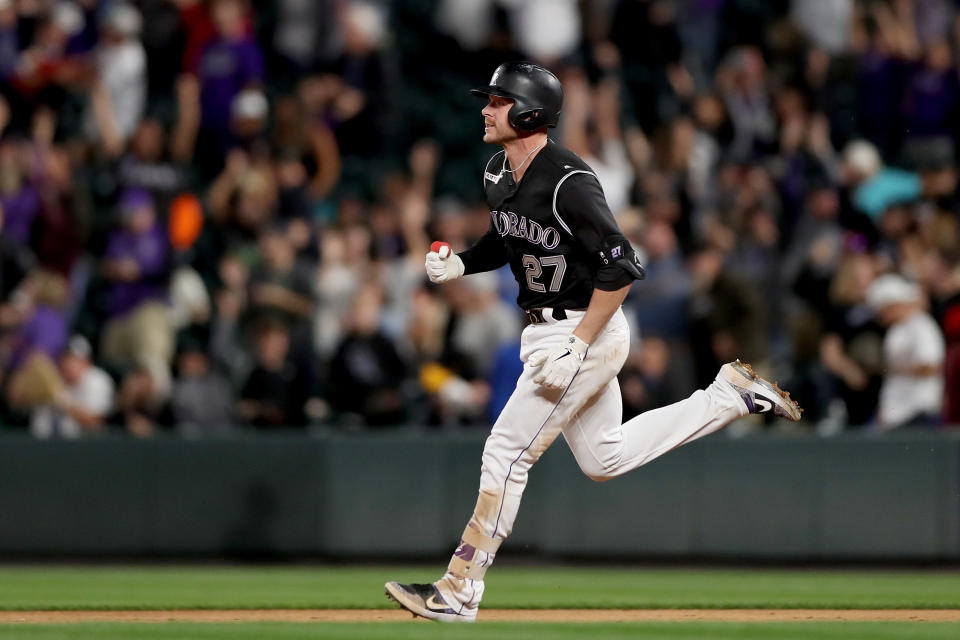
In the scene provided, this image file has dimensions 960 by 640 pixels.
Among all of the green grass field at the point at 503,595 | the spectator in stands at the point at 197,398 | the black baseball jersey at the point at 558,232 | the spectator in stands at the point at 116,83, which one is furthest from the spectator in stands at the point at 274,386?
the black baseball jersey at the point at 558,232

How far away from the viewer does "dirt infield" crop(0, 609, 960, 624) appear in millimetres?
7793

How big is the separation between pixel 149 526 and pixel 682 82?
6722mm

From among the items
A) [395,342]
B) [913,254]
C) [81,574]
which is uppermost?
[913,254]

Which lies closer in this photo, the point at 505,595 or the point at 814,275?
the point at 505,595

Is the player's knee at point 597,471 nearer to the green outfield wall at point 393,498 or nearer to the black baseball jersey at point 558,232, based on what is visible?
the black baseball jersey at point 558,232

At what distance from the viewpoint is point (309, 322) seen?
41.7 feet

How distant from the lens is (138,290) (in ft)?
43.6

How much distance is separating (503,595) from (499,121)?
3.24m

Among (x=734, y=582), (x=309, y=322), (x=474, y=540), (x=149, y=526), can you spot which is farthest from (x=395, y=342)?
(x=474, y=540)

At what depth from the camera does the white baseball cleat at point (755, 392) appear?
770 centimetres

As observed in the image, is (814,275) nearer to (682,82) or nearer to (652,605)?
(682,82)

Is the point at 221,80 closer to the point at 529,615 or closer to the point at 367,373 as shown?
the point at 367,373

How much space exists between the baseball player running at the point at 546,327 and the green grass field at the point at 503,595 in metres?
0.39

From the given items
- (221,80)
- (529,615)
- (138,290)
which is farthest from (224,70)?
(529,615)
